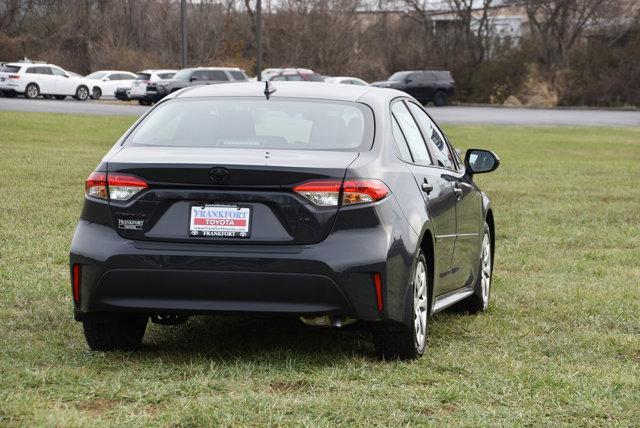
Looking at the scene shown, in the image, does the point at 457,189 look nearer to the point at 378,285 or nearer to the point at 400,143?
the point at 400,143

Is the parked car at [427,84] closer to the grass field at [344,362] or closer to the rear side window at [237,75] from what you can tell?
the rear side window at [237,75]

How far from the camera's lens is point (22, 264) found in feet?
33.4

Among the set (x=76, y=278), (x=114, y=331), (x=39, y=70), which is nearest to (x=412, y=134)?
(x=114, y=331)

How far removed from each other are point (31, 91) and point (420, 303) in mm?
47514

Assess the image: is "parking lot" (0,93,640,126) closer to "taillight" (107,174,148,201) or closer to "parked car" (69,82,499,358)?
"parked car" (69,82,499,358)

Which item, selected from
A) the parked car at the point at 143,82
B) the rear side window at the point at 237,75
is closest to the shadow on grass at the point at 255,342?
the parked car at the point at 143,82

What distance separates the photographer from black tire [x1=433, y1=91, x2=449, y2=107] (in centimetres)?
6056

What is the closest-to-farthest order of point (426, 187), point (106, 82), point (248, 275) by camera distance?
point (248, 275) < point (426, 187) < point (106, 82)

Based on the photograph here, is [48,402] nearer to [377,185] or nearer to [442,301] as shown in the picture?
[377,185]

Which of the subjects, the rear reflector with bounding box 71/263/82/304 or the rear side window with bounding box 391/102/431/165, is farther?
the rear side window with bounding box 391/102/431/165

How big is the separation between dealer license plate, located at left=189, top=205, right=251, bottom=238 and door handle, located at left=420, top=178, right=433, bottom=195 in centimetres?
126

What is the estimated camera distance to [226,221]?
6.28 meters

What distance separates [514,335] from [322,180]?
2.06m

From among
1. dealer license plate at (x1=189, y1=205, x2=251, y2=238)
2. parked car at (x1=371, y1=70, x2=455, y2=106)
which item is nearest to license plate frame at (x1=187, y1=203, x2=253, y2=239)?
dealer license plate at (x1=189, y1=205, x2=251, y2=238)
